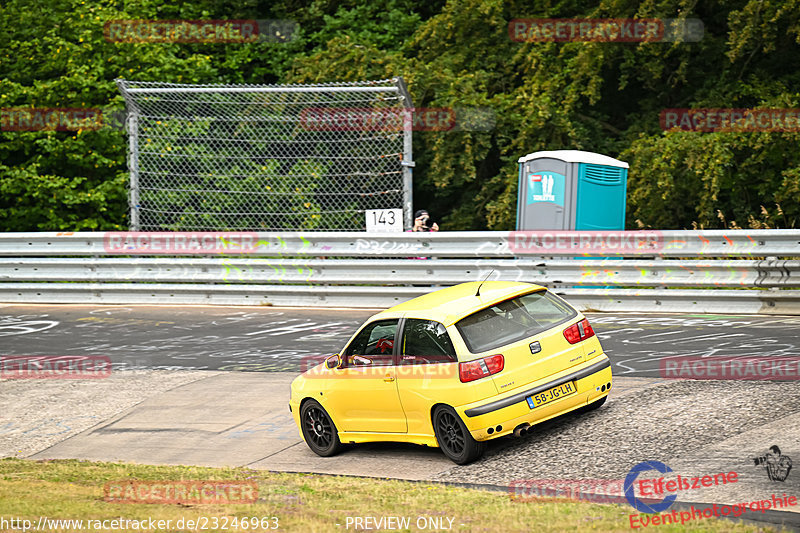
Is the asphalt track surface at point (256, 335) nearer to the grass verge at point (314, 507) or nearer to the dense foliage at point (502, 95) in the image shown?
the grass verge at point (314, 507)

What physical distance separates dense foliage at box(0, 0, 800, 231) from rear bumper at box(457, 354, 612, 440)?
1069 centimetres

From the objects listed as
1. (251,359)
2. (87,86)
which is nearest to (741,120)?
(251,359)

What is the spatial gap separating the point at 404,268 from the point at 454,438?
7.61m

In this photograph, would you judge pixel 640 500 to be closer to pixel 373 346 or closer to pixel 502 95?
pixel 373 346

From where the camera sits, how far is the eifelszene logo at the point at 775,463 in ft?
23.2

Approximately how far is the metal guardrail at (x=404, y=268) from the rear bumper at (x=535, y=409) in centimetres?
497

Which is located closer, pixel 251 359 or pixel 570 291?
pixel 251 359

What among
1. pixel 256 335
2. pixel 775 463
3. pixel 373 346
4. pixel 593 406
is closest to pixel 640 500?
pixel 775 463

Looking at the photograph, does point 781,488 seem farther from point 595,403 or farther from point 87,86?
point 87,86

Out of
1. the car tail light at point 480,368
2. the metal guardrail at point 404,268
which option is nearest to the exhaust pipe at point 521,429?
the car tail light at point 480,368

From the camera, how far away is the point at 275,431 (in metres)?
10.1

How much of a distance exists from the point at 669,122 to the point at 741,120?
7.87 feet

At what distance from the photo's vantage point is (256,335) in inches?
581

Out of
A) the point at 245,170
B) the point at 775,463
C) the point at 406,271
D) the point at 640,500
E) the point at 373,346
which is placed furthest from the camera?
the point at 245,170
